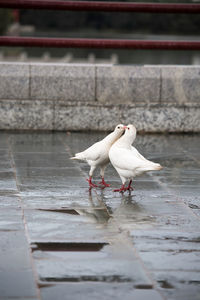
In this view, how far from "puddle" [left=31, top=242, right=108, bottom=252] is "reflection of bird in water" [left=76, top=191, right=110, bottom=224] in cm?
70

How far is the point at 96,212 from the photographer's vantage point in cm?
623

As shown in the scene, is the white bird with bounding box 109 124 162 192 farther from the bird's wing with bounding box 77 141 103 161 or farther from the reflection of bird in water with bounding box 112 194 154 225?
the reflection of bird in water with bounding box 112 194 154 225

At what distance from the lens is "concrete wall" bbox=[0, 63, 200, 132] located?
36.5 feet

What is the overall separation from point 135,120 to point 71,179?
3.63 metres

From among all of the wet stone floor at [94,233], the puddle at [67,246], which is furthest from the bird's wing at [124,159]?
the puddle at [67,246]

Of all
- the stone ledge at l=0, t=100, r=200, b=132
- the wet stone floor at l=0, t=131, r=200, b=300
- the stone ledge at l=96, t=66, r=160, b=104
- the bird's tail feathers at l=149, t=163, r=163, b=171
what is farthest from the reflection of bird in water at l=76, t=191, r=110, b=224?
the stone ledge at l=96, t=66, r=160, b=104

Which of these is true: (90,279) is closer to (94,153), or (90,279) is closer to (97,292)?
(97,292)

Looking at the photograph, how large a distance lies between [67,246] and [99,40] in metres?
5.94

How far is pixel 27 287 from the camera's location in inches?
170

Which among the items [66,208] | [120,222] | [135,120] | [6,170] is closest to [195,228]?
[120,222]

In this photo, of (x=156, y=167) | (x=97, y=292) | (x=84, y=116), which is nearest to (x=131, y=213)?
(x=156, y=167)

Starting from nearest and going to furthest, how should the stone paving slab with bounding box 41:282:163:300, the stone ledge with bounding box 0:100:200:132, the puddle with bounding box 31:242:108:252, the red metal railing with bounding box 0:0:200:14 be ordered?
the stone paving slab with bounding box 41:282:163:300 < the puddle with bounding box 31:242:108:252 < the red metal railing with bounding box 0:0:200:14 < the stone ledge with bounding box 0:100:200:132

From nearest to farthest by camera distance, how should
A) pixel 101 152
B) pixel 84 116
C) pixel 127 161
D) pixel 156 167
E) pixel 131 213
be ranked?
pixel 131 213 → pixel 156 167 → pixel 127 161 → pixel 101 152 → pixel 84 116

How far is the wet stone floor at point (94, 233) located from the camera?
4.38 metres
